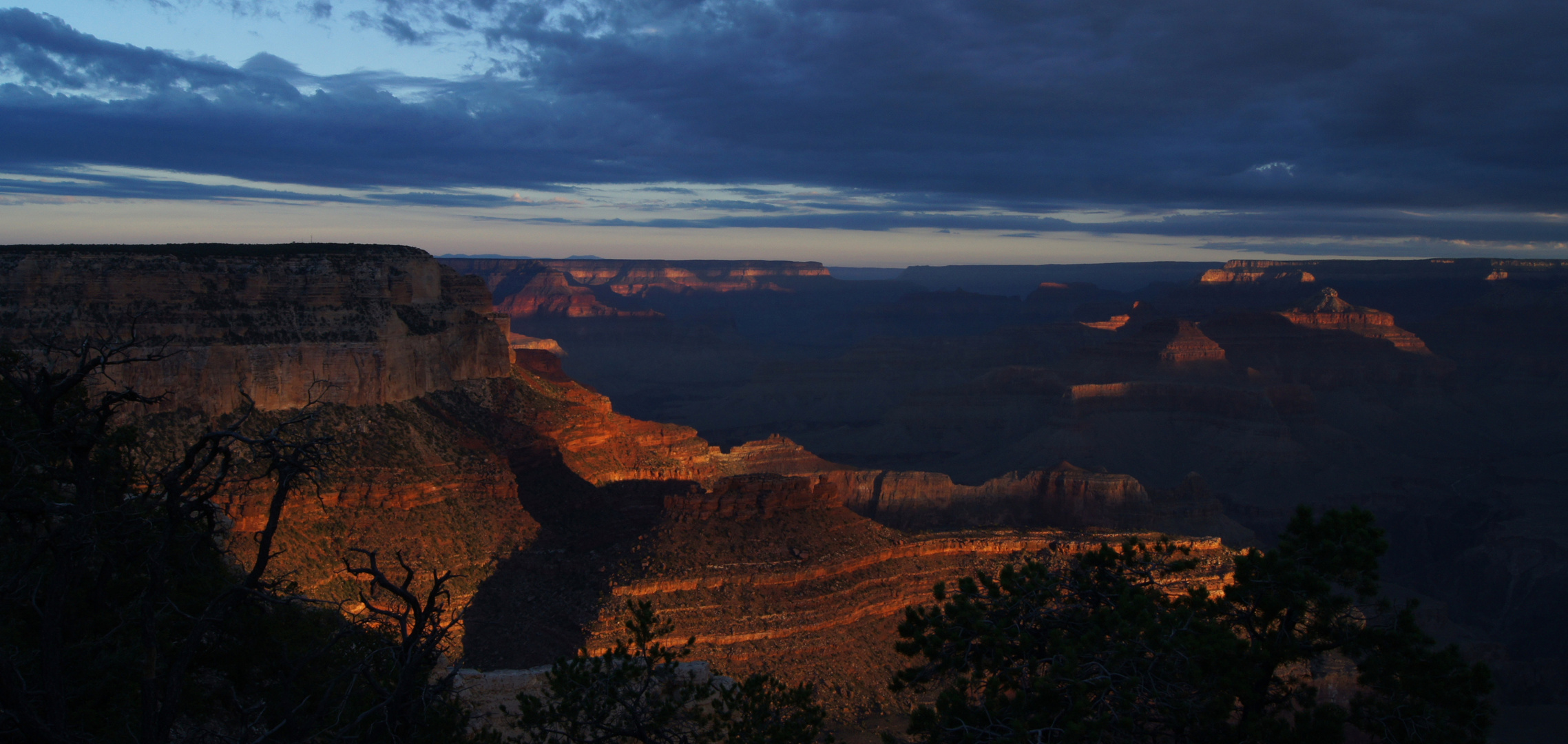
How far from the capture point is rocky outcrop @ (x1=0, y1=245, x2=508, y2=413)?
32.5 metres

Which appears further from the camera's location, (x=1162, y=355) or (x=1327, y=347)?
(x=1327, y=347)

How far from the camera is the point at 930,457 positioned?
3570 inches

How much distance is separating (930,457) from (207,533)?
8505cm

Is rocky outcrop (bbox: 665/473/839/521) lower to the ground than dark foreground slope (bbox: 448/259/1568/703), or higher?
higher

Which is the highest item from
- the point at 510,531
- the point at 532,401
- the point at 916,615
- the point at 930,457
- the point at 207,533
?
the point at 207,533

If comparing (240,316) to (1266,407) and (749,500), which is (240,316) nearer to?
(749,500)

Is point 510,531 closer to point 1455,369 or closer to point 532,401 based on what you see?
point 532,401

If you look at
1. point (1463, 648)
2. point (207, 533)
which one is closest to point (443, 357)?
point (207, 533)

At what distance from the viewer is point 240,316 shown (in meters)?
35.4

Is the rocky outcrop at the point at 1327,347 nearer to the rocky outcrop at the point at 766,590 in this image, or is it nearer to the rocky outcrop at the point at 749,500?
the rocky outcrop at the point at 766,590

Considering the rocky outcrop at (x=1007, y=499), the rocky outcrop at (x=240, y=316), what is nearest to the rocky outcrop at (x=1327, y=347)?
the rocky outcrop at (x=1007, y=499)

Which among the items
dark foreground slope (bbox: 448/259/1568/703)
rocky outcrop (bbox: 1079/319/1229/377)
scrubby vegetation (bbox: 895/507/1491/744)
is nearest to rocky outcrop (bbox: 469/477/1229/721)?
scrubby vegetation (bbox: 895/507/1491/744)

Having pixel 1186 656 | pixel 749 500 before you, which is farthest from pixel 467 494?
pixel 1186 656

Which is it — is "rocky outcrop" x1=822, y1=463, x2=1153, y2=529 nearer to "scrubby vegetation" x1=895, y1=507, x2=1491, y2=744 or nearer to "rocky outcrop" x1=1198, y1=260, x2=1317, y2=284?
"scrubby vegetation" x1=895, y1=507, x2=1491, y2=744
